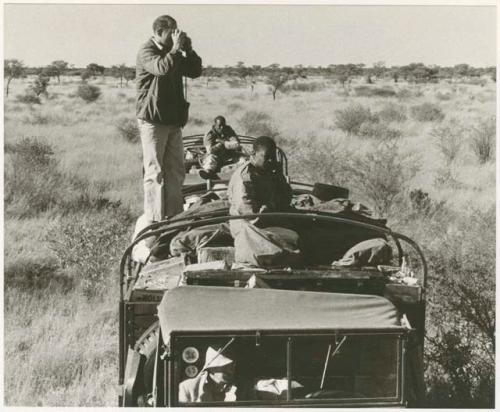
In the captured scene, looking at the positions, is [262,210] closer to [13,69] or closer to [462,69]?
[13,69]

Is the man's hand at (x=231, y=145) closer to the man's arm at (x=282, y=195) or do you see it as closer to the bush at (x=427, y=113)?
the man's arm at (x=282, y=195)

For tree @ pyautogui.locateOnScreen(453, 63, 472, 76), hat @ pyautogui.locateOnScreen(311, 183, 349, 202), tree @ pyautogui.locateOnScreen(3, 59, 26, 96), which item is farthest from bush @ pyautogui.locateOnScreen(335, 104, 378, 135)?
A: tree @ pyautogui.locateOnScreen(453, 63, 472, 76)

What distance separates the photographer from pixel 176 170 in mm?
8719

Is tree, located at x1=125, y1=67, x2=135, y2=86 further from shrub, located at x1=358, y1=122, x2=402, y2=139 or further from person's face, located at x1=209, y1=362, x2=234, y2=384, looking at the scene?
person's face, located at x1=209, y1=362, x2=234, y2=384

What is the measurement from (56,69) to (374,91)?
15.5 meters

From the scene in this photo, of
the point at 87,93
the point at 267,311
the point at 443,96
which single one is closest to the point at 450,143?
the point at 267,311

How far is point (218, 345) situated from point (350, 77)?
158ft

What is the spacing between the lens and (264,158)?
6926 millimetres

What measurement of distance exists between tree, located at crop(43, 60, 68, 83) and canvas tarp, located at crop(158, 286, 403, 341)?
1510 inches

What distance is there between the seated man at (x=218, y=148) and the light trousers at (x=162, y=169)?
8.29 feet

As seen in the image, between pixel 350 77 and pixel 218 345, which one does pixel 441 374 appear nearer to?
pixel 218 345

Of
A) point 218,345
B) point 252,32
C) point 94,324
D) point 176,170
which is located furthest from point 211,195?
point 252,32

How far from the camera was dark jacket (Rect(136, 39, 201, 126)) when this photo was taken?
8227 mm

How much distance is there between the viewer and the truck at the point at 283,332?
503 cm
